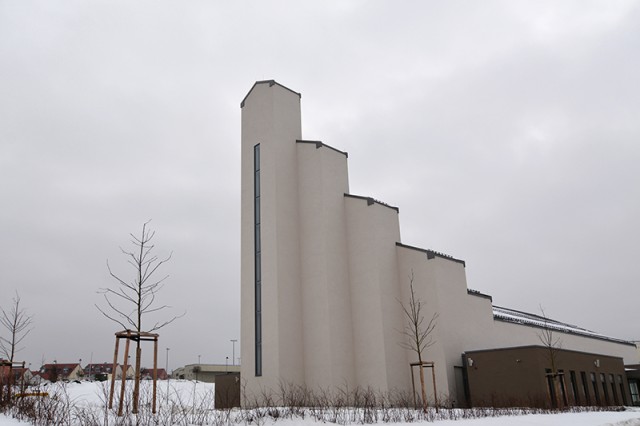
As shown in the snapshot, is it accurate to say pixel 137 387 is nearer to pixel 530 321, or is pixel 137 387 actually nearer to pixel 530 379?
pixel 530 379

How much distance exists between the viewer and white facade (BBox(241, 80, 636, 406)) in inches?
1248

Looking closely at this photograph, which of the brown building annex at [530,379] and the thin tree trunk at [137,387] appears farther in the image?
the brown building annex at [530,379]

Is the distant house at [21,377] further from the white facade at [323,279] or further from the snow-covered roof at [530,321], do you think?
the snow-covered roof at [530,321]

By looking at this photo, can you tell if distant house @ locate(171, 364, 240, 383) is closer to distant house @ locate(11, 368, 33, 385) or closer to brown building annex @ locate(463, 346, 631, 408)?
distant house @ locate(11, 368, 33, 385)

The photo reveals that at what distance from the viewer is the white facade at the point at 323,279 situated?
104 feet

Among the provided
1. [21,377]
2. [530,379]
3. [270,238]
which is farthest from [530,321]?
[21,377]

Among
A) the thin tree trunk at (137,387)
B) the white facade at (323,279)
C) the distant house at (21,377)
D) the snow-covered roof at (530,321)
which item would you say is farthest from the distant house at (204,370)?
→ the thin tree trunk at (137,387)

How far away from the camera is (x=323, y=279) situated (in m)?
32.7

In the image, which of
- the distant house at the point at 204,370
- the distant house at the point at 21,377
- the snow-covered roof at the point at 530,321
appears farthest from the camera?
the distant house at the point at 204,370

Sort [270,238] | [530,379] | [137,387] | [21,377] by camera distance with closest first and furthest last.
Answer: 1. [137,387]
2. [21,377]
3. [530,379]
4. [270,238]

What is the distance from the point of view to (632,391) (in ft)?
146

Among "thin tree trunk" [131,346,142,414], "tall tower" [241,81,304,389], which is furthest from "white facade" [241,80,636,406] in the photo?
"thin tree trunk" [131,346,142,414]

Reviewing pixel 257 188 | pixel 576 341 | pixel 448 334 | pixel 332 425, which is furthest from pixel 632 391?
pixel 332 425

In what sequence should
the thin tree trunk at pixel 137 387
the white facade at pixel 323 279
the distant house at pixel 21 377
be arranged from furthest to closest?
the white facade at pixel 323 279
the distant house at pixel 21 377
the thin tree trunk at pixel 137 387
